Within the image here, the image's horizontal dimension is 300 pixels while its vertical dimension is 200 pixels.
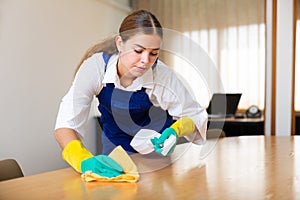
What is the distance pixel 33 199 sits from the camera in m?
0.68

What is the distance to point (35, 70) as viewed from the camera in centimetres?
240

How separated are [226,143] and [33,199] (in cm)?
97

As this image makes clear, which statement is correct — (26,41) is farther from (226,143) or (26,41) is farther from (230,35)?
(230,35)

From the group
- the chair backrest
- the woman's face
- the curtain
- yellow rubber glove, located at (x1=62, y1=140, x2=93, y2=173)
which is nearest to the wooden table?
yellow rubber glove, located at (x1=62, y1=140, x2=93, y2=173)

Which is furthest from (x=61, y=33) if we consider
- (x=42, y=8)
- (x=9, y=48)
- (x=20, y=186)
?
(x=20, y=186)

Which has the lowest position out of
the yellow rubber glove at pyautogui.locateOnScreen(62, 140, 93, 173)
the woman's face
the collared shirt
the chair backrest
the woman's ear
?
the chair backrest

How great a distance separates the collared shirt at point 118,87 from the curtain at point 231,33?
96.8 inches

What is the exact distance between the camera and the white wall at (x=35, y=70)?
2186 mm

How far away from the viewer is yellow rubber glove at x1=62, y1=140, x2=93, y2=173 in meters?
0.87

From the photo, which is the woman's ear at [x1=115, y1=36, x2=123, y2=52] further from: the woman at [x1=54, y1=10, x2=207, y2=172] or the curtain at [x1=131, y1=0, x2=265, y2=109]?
the curtain at [x1=131, y1=0, x2=265, y2=109]

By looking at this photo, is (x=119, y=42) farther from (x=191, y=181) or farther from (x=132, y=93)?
(x=191, y=181)

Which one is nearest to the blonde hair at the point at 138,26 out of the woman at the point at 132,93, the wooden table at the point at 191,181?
the woman at the point at 132,93

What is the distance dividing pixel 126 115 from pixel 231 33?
279cm

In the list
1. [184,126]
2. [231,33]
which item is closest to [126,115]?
[184,126]
